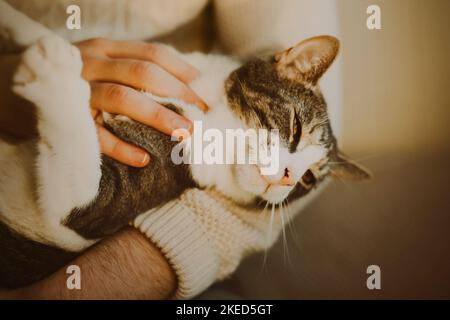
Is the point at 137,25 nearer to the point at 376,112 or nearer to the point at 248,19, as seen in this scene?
the point at 248,19

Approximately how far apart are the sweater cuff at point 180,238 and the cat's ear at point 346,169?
36cm

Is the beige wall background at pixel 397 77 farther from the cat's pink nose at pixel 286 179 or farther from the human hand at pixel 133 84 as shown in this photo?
the human hand at pixel 133 84

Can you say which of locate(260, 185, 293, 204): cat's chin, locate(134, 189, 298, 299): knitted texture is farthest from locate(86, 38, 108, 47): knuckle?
locate(260, 185, 293, 204): cat's chin

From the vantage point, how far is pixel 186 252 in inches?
46.6

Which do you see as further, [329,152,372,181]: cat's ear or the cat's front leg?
[329,152,372,181]: cat's ear

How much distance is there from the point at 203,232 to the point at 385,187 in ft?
1.56

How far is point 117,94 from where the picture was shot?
114 centimetres

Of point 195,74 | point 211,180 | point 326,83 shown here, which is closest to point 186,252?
point 211,180

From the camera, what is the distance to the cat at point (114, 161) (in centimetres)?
111

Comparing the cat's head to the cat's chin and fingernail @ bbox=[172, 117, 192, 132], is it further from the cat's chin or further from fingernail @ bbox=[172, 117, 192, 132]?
fingernail @ bbox=[172, 117, 192, 132]

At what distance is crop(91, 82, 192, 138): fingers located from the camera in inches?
45.0

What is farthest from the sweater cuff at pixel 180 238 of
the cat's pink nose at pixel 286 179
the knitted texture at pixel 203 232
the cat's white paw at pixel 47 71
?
the cat's white paw at pixel 47 71

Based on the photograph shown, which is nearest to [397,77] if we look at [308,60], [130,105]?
[308,60]

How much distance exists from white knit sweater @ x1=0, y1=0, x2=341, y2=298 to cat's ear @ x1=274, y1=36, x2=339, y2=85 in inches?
1.5
